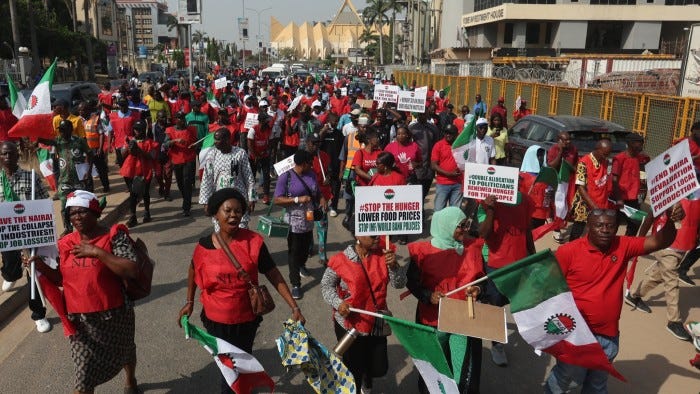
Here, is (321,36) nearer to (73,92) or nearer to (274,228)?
(73,92)

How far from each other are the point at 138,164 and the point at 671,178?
762 centimetres

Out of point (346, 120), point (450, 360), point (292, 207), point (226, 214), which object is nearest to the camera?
point (226, 214)

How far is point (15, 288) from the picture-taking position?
249 inches

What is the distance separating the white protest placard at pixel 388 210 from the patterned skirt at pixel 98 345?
1.75m

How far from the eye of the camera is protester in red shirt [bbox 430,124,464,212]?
7.76 m

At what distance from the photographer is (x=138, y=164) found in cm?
898

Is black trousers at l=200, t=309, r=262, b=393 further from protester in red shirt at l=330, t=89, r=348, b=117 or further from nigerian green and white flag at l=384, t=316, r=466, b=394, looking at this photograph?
protester in red shirt at l=330, t=89, r=348, b=117

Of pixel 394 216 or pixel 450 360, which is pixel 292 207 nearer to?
pixel 394 216

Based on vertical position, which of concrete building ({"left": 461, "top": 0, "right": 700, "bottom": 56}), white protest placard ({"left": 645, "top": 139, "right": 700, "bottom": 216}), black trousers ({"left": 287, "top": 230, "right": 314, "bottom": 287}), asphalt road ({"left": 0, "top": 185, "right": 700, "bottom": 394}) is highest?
concrete building ({"left": 461, "top": 0, "right": 700, "bottom": 56})

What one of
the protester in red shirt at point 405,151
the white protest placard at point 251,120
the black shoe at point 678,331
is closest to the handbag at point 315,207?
the protester in red shirt at point 405,151

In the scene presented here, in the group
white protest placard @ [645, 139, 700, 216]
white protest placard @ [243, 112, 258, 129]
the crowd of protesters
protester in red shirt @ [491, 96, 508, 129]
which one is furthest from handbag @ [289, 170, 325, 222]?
protester in red shirt @ [491, 96, 508, 129]

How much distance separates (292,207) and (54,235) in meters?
2.69

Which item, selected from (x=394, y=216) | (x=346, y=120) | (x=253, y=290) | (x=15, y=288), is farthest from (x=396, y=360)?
(x=346, y=120)

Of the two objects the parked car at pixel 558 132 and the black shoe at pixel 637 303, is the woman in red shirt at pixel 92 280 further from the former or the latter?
the parked car at pixel 558 132
